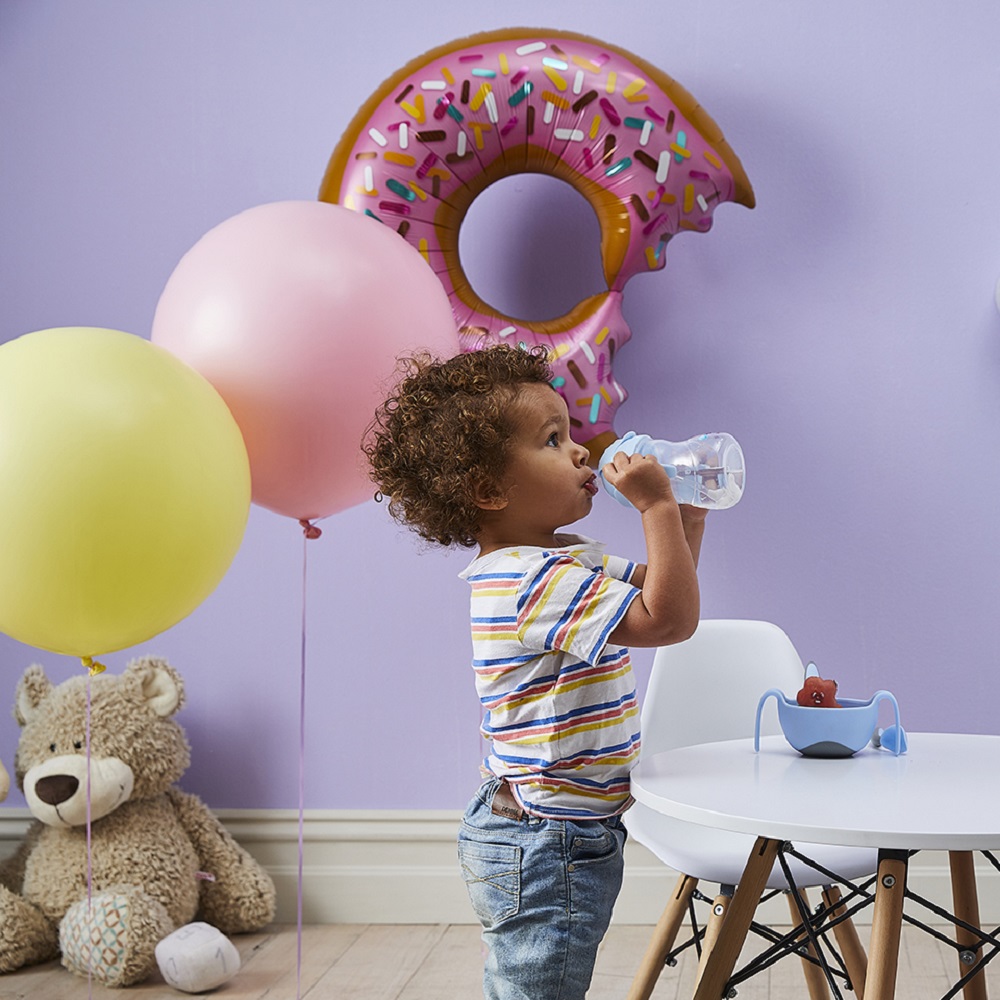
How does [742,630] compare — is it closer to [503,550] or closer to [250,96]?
[503,550]

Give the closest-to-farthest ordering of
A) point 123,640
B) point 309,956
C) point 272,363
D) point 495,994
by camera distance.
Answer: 1. point 495,994
2. point 123,640
3. point 272,363
4. point 309,956

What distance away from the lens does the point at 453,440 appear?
1280mm

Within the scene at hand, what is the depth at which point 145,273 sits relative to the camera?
7.79ft

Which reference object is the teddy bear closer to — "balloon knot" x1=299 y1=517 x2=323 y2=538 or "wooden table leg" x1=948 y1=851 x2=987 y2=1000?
"balloon knot" x1=299 y1=517 x2=323 y2=538

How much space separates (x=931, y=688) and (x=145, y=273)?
1.65 meters

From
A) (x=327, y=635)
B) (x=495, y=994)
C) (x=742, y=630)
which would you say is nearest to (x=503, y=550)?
(x=495, y=994)

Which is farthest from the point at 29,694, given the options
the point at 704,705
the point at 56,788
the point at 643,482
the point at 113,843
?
the point at 643,482

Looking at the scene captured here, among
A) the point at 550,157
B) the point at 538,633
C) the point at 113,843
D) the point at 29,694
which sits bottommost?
the point at 113,843

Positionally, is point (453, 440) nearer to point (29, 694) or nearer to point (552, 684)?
point (552, 684)

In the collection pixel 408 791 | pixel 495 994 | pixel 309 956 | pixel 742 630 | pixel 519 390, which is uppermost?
pixel 519 390

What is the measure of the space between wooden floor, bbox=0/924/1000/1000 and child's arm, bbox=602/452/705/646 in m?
0.94

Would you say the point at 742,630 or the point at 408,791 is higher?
the point at 742,630

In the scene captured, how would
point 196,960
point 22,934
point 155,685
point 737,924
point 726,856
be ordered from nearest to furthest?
point 737,924 < point 726,856 < point 196,960 < point 22,934 < point 155,685

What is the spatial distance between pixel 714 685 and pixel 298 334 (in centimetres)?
73
